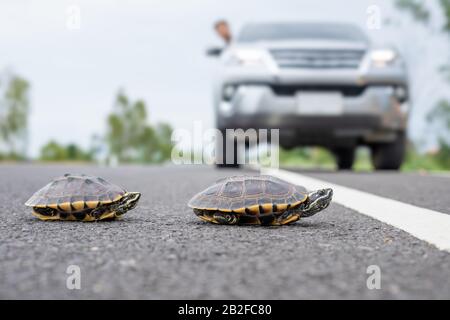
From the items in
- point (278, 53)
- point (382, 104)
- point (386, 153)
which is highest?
point (278, 53)

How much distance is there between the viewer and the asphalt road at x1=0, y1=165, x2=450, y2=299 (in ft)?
6.74

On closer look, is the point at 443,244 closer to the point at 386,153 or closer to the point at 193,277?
the point at 193,277

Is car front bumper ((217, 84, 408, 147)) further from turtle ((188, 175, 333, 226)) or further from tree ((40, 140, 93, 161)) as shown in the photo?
tree ((40, 140, 93, 161))

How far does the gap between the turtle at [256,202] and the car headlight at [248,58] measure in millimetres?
5136

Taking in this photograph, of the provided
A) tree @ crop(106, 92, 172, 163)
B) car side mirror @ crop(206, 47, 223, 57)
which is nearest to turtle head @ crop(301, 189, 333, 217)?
car side mirror @ crop(206, 47, 223, 57)

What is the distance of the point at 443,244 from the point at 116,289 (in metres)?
1.64

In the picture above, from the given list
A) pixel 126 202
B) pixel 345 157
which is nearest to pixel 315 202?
pixel 126 202

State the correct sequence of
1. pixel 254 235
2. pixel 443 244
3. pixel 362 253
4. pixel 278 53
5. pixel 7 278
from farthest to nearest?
pixel 278 53, pixel 254 235, pixel 443 244, pixel 362 253, pixel 7 278

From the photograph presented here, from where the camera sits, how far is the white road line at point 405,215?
322cm

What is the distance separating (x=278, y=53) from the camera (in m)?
8.94

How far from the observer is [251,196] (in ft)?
12.4

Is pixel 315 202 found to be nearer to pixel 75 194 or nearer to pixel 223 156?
pixel 75 194

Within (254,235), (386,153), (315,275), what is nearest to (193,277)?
(315,275)

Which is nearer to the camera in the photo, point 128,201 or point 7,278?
point 7,278
